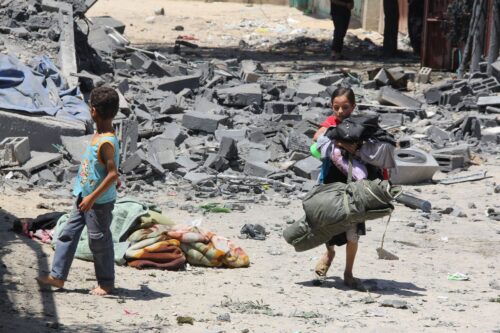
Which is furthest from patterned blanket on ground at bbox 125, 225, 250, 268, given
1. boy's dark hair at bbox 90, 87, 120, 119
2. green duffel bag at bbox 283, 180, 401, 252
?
boy's dark hair at bbox 90, 87, 120, 119

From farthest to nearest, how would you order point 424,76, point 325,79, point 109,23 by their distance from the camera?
point 109,23
point 424,76
point 325,79

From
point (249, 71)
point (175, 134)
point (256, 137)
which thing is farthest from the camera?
point (249, 71)

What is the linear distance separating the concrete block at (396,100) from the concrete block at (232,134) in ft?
10.4

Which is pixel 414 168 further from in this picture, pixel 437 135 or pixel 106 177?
pixel 106 177

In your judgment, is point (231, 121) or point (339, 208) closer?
point (339, 208)

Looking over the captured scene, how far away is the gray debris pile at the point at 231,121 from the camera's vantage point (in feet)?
37.8

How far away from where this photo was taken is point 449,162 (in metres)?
12.5

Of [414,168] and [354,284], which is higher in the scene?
[354,284]

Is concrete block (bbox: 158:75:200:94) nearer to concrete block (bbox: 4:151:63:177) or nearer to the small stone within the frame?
concrete block (bbox: 4:151:63:177)

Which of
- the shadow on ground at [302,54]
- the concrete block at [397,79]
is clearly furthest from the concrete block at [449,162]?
the shadow on ground at [302,54]

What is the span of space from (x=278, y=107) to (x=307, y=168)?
131 inches

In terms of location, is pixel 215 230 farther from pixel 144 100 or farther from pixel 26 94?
pixel 144 100

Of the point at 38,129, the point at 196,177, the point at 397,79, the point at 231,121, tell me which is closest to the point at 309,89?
the point at 397,79

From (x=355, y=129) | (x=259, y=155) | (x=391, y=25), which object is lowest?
(x=259, y=155)
